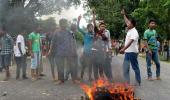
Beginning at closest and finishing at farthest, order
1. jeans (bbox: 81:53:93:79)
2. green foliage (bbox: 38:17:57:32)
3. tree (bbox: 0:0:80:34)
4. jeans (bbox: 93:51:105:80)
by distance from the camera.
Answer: jeans (bbox: 93:51:105:80) < jeans (bbox: 81:53:93:79) < green foliage (bbox: 38:17:57:32) < tree (bbox: 0:0:80:34)

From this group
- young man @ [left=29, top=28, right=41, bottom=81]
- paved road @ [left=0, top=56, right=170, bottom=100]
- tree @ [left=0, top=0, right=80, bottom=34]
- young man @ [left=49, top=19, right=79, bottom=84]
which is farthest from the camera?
tree @ [left=0, top=0, right=80, bottom=34]

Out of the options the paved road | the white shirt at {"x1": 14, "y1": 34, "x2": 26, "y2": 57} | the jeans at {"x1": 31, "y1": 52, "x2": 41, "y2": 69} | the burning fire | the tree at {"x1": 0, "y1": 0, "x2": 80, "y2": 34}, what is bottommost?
the paved road

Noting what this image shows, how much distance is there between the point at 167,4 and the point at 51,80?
22.3 m

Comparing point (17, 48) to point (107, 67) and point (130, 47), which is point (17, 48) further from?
point (130, 47)

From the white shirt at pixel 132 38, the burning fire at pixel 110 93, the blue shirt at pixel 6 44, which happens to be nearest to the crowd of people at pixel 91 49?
the white shirt at pixel 132 38

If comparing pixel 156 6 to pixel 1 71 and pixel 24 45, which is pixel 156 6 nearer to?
pixel 1 71

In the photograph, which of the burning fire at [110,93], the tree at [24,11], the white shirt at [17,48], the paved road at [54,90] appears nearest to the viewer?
the burning fire at [110,93]

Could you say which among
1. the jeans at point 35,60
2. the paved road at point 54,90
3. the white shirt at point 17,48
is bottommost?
the paved road at point 54,90

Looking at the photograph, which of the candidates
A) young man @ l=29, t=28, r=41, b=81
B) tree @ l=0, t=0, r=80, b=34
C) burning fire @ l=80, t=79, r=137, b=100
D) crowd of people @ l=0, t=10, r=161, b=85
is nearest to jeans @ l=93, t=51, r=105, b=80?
crowd of people @ l=0, t=10, r=161, b=85

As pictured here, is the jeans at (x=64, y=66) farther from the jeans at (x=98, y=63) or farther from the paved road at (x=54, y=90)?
the jeans at (x=98, y=63)

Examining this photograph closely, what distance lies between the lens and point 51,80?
14141 mm

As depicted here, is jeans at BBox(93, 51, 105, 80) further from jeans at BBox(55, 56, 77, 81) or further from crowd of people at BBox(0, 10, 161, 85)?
jeans at BBox(55, 56, 77, 81)

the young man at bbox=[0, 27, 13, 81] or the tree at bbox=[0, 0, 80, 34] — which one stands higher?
Answer: the tree at bbox=[0, 0, 80, 34]

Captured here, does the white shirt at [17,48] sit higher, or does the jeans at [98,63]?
the white shirt at [17,48]
